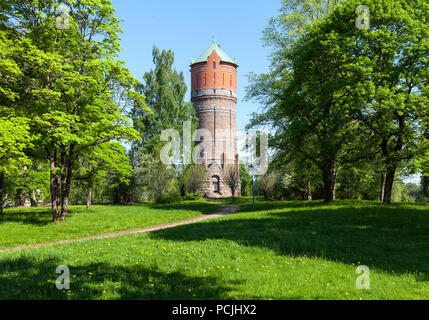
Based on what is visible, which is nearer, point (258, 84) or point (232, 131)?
point (258, 84)

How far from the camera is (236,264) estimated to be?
24.0 ft

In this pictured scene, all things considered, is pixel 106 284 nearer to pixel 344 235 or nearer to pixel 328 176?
pixel 344 235

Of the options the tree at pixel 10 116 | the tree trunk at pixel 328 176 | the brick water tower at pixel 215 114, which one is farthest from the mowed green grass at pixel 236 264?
the brick water tower at pixel 215 114

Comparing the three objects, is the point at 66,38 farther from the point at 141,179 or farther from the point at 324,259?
the point at 141,179

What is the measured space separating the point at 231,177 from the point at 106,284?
128 feet

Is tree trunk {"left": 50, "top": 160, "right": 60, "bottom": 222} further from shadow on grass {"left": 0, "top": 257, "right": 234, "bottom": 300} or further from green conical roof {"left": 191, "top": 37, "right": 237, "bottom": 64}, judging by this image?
green conical roof {"left": 191, "top": 37, "right": 237, "bottom": 64}

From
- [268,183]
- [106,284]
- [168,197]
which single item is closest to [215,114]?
[268,183]

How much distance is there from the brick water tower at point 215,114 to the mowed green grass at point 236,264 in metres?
34.2

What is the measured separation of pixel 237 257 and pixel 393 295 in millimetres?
3559

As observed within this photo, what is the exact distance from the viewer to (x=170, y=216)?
19.4m

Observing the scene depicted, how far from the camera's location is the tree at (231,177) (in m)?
44.2

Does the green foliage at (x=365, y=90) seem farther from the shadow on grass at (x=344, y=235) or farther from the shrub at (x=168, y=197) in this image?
the shrub at (x=168, y=197)
